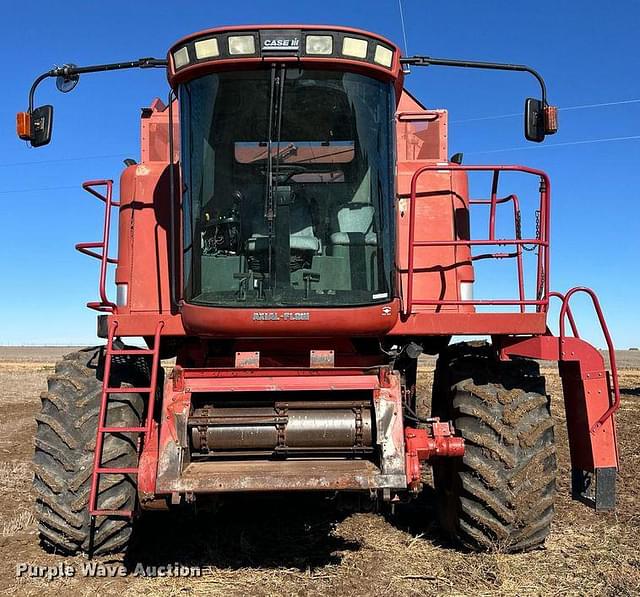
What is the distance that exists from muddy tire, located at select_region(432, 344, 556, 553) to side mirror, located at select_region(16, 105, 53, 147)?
3.81 m

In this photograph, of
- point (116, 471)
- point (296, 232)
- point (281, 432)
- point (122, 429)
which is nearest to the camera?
point (116, 471)

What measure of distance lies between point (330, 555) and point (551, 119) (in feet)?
12.6

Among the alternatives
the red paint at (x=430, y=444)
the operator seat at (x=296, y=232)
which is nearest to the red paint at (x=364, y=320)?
the red paint at (x=430, y=444)

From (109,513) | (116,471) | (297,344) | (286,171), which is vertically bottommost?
(109,513)

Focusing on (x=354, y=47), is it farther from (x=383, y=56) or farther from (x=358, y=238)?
(x=358, y=238)

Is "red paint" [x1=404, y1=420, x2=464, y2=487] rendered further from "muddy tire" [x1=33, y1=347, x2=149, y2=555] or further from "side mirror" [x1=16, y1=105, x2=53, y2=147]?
"side mirror" [x1=16, y1=105, x2=53, y2=147]

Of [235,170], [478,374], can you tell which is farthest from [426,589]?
[235,170]

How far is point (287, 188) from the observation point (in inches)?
208

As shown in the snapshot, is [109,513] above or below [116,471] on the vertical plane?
below

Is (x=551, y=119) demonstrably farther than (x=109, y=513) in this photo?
Yes

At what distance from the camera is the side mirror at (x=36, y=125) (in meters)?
5.87

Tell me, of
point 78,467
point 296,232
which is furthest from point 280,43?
point 78,467

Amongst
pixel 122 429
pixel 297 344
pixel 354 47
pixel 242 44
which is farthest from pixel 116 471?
pixel 354 47

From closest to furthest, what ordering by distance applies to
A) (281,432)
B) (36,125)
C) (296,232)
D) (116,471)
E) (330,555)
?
(116,471), (281,432), (296,232), (330,555), (36,125)
